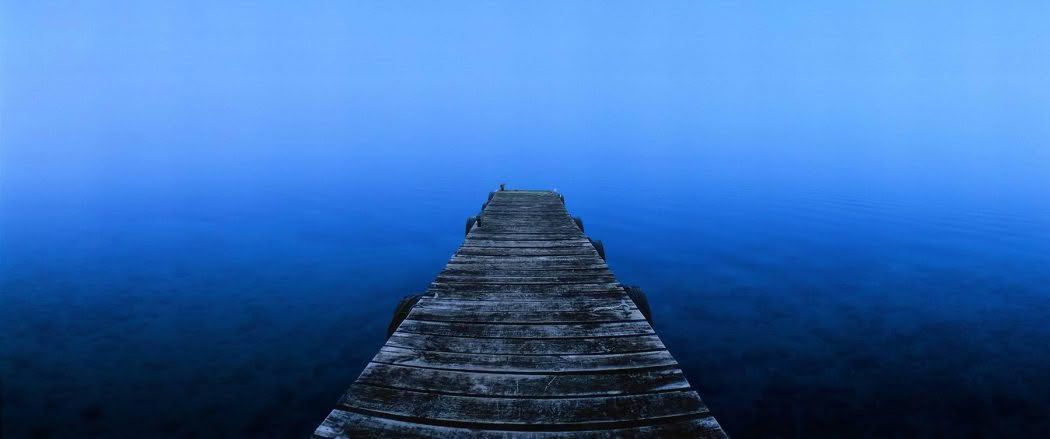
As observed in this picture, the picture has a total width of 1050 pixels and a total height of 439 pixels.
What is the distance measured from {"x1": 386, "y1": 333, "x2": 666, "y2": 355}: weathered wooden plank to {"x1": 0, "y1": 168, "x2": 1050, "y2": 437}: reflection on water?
356 cm

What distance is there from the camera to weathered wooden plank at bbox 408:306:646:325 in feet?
17.3

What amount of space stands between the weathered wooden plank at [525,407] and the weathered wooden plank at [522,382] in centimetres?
8

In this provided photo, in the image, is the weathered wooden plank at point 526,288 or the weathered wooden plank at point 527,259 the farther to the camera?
the weathered wooden plank at point 527,259

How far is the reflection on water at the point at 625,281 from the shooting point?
7.20m

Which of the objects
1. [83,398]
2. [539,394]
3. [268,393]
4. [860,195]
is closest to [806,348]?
[539,394]

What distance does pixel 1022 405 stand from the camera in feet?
23.5

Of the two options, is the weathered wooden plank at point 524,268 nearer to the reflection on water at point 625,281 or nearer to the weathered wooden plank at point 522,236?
the weathered wooden plank at point 522,236

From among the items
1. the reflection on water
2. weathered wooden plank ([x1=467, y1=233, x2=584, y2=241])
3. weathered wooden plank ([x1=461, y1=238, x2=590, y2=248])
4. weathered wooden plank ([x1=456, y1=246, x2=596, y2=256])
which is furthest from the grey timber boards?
the reflection on water

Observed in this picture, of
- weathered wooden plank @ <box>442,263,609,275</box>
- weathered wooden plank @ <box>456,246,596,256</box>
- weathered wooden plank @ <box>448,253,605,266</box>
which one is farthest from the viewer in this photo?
weathered wooden plank @ <box>456,246,596,256</box>

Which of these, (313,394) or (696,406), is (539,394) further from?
(313,394)

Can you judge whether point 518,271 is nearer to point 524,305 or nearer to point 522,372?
point 524,305

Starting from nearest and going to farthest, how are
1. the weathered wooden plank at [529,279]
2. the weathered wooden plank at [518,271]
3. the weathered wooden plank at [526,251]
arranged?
the weathered wooden plank at [529,279] → the weathered wooden plank at [518,271] → the weathered wooden plank at [526,251]

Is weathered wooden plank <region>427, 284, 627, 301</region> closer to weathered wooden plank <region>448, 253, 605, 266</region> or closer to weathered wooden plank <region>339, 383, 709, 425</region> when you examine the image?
weathered wooden plank <region>448, 253, 605, 266</region>

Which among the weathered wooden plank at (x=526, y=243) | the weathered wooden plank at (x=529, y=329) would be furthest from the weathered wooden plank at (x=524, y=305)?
the weathered wooden plank at (x=526, y=243)
